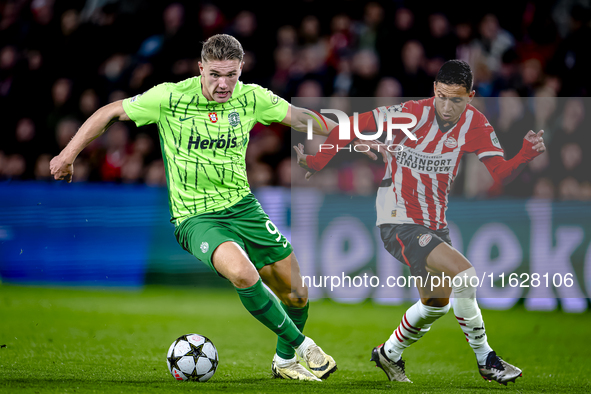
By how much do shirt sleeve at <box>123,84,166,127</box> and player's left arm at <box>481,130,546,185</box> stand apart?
2378 millimetres

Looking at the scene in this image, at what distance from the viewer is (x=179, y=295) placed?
8609mm

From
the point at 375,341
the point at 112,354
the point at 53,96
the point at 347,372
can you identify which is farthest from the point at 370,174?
the point at 53,96

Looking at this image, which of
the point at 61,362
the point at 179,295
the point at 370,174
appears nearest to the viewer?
the point at 61,362

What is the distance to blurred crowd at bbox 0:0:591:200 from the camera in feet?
28.2

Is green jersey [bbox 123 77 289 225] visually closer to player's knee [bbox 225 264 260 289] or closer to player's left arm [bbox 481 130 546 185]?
player's knee [bbox 225 264 260 289]

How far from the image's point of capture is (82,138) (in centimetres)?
452

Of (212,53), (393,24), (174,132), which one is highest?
(393,24)

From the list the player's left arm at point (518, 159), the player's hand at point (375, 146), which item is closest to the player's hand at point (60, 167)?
the player's hand at point (375, 146)

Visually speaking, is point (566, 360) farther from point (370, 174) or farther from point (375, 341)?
point (370, 174)

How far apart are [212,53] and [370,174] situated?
9.14 feet

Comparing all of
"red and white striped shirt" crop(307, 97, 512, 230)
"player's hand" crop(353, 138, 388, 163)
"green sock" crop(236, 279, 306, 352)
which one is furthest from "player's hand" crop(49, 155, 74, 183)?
"player's hand" crop(353, 138, 388, 163)

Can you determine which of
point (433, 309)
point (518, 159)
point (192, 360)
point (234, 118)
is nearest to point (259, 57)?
point (234, 118)

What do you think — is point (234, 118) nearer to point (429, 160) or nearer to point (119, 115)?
point (119, 115)

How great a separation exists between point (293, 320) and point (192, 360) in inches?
33.9
